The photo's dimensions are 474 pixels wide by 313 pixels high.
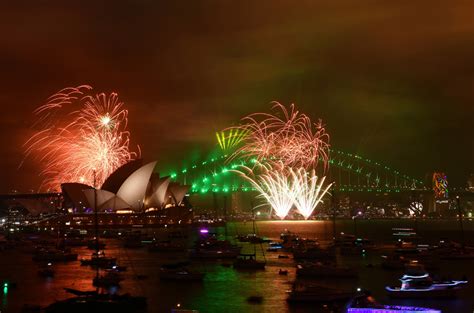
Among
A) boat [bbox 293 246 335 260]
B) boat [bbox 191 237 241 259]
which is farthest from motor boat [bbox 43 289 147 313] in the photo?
boat [bbox 191 237 241 259]

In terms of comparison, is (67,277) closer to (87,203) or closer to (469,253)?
(469,253)

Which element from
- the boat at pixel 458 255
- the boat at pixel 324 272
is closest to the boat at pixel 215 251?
the boat at pixel 324 272

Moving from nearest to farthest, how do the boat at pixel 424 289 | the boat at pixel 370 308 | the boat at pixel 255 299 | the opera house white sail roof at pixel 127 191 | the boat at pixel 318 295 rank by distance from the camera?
the boat at pixel 370 308 < the boat at pixel 318 295 < the boat at pixel 424 289 < the boat at pixel 255 299 < the opera house white sail roof at pixel 127 191

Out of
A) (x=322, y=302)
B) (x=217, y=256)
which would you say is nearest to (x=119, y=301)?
(x=322, y=302)

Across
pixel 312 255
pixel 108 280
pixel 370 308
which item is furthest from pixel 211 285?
pixel 312 255

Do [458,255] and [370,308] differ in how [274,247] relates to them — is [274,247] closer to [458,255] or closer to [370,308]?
[458,255]

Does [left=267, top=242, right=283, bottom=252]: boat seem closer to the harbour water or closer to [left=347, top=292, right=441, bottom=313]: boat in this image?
the harbour water

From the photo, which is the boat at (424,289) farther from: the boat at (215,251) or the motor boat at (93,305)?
the boat at (215,251)
